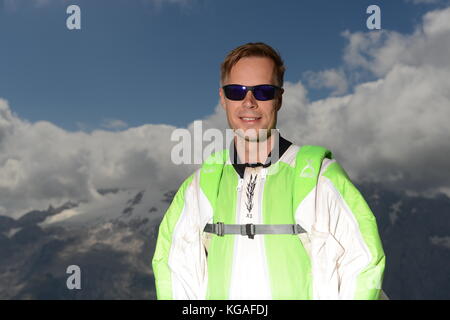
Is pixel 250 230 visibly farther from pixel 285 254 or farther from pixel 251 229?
pixel 285 254

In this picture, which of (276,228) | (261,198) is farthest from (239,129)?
(276,228)

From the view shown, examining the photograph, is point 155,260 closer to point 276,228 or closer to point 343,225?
point 276,228

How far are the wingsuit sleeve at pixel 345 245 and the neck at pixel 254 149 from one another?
1.06 meters

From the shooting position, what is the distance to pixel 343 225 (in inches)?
269

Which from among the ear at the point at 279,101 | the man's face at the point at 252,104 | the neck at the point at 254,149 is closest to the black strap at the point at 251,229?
the neck at the point at 254,149

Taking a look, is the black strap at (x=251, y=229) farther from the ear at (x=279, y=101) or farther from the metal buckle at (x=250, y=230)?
the ear at (x=279, y=101)

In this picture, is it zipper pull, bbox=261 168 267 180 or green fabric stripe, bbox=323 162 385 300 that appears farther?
zipper pull, bbox=261 168 267 180

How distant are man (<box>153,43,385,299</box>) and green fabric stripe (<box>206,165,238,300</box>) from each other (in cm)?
1

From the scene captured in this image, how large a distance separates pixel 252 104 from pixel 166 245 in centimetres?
264

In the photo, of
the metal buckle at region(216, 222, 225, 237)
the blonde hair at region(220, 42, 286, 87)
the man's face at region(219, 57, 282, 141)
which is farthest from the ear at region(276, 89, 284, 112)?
the metal buckle at region(216, 222, 225, 237)

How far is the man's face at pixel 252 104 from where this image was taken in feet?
24.7

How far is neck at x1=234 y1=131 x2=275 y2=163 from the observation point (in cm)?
771

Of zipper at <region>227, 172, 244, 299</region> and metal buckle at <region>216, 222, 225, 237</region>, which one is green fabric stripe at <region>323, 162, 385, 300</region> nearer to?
zipper at <region>227, 172, 244, 299</region>
